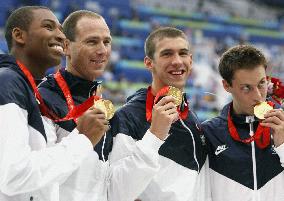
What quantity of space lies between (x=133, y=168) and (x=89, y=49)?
73 cm

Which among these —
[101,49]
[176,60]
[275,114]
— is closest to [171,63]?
[176,60]

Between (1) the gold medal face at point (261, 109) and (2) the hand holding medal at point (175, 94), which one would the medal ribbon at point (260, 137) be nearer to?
(1) the gold medal face at point (261, 109)

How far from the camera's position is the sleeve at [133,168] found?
2672 mm

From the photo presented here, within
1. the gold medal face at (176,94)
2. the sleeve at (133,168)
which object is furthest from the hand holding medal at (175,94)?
the sleeve at (133,168)

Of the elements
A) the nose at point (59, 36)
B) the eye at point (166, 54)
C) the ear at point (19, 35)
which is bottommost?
the eye at point (166, 54)

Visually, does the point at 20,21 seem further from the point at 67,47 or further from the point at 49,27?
the point at 67,47

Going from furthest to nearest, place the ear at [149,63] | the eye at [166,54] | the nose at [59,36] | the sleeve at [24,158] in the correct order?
the ear at [149,63], the eye at [166,54], the nose at [59,36], the sleeve at [24,158]

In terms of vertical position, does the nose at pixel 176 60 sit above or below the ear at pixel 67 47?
below

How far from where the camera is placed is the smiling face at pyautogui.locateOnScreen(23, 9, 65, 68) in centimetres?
275

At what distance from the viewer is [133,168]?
2697mm

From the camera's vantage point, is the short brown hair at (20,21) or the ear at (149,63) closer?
the short brown hair at (20,21)

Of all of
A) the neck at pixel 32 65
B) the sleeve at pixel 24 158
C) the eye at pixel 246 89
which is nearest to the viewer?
the sleeve at pixel 24 158

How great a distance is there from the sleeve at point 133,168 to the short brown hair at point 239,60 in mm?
832

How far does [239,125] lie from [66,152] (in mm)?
1330
